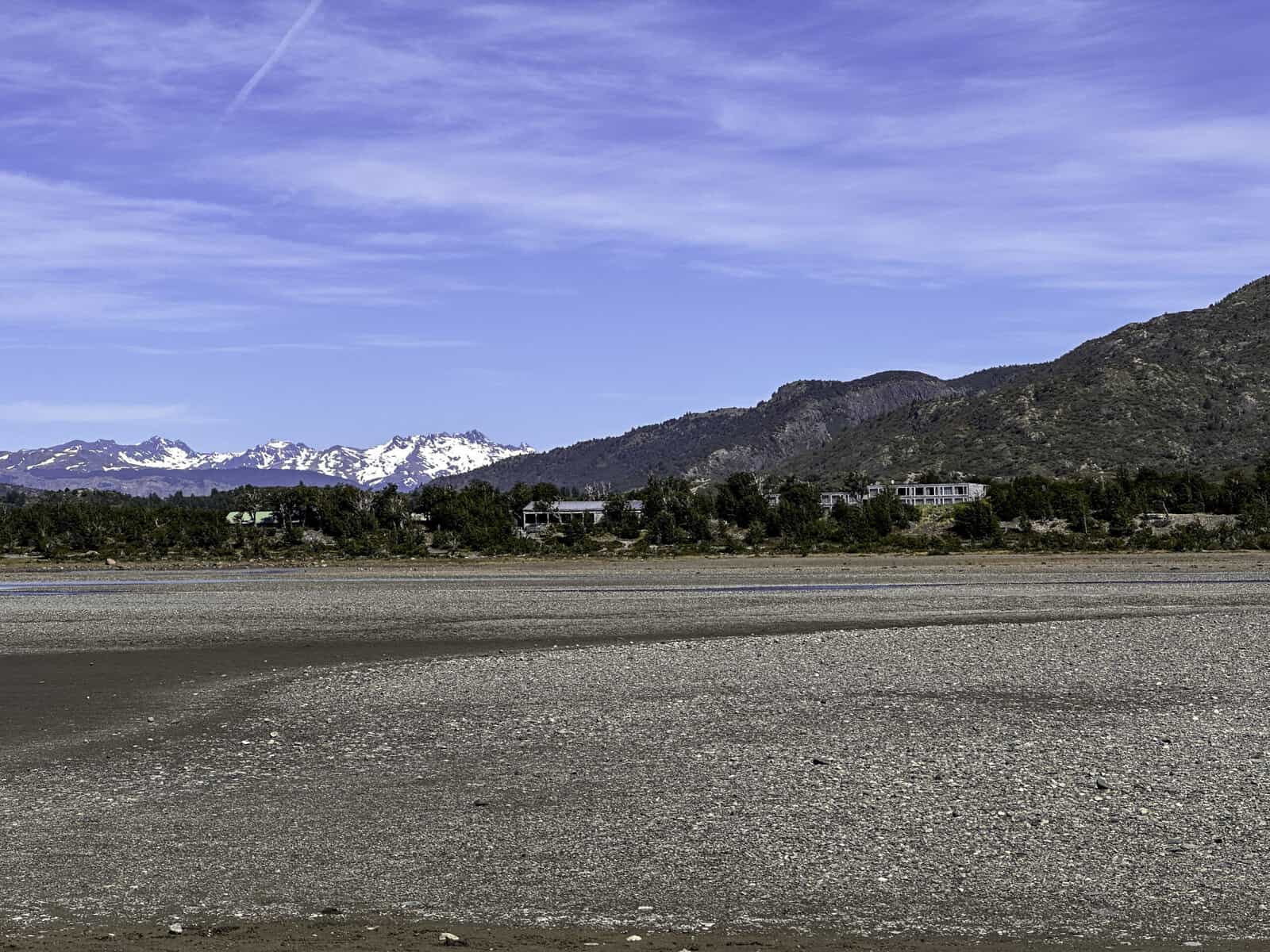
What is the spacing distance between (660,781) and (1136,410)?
148865 millimetres

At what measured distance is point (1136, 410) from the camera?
6009 inches

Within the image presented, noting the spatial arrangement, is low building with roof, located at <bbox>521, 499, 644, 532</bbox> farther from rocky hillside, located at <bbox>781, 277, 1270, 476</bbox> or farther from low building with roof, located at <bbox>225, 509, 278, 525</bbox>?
rocky hillside, located at <bbox>781, 277, 1270, 476</bbox>

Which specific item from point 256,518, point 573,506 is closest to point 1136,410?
point 573,506

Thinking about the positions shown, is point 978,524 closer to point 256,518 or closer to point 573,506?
point 573,506

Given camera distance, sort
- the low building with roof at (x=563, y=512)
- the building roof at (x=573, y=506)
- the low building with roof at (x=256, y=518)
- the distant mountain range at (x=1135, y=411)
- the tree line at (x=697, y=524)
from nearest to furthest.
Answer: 1. the tree line at (x=697, y=524)
2. the low building with roof at (x=563, y=512)
3. the low building with roof at (x=256, y=518)
4. the building roof at (x=573, y=506)
5. the distant mountain range at (x=1135, y=411)

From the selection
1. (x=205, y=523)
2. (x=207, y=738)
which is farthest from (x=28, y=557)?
(x=207, y=738)

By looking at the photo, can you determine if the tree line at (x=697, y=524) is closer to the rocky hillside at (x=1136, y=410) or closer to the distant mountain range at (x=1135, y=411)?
the rocky hillside at (x=1136, y=410)

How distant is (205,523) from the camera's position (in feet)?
339

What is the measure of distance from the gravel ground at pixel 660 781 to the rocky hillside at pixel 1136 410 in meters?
115

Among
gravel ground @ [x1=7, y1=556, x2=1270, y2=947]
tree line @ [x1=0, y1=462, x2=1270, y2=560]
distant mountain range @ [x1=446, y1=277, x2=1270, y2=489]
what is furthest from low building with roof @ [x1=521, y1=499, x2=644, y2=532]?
gravel ground @ [x1=7, y1=556, x2=1270, y2=947]

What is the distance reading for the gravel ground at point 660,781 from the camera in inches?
421

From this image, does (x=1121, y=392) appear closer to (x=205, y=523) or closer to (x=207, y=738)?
(x=205, y=523)

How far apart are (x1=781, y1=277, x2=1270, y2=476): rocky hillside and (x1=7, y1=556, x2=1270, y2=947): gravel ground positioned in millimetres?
114941

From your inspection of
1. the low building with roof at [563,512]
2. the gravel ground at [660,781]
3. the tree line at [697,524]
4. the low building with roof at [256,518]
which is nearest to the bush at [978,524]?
the tree line at [697,524]
